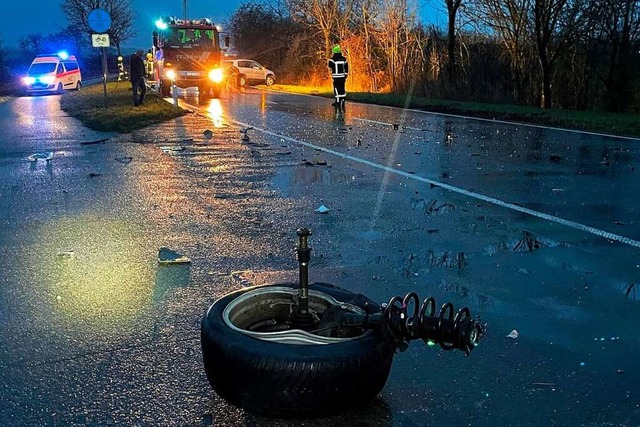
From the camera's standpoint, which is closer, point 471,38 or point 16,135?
point 16,135

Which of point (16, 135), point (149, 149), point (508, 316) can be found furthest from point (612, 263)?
point (16, 135)

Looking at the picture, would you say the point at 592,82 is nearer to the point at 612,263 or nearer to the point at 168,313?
the point at 612,263

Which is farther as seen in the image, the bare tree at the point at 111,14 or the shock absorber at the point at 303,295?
the bare tree at the point at 111,14

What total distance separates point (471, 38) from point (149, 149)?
1861cm

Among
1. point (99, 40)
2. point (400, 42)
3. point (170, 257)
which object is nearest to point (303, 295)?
point (170, 257)

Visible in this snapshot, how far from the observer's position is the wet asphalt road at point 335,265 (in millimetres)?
3314

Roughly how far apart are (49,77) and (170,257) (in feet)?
108

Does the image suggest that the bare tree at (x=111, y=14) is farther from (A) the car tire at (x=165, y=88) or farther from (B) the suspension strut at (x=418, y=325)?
(B) the suspension strut at (x=418, y=325)

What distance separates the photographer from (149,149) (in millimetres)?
12656

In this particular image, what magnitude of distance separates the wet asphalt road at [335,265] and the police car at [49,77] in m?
24.7

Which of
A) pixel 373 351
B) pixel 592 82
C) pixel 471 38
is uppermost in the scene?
pixel 471 38

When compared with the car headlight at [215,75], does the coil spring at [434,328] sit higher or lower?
lower

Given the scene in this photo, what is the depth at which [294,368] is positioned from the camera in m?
2.95

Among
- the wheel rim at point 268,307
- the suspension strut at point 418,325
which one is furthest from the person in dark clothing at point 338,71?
the suspension strut at point 418,325
